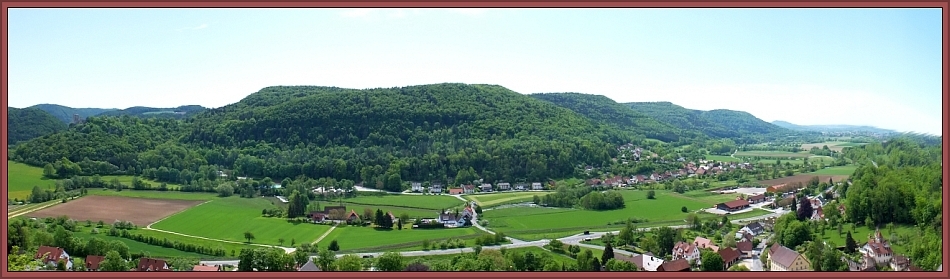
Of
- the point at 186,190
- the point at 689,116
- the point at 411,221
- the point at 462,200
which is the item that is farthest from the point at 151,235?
the point at 689,116

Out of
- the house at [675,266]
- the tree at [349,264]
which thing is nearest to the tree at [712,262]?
the house at [675,266]

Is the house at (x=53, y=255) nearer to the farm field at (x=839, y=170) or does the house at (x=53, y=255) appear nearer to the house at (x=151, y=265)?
the house at (x=151, y=265)

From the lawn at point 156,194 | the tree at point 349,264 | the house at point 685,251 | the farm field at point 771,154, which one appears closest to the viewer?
the tree at point 349,264

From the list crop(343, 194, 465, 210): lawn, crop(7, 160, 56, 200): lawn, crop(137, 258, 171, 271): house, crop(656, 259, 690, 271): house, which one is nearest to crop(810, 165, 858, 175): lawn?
crop(343, 194, 465, 210): lawn

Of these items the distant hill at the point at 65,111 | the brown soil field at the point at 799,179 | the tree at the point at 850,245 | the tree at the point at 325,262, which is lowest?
the tree at the point at 325,262

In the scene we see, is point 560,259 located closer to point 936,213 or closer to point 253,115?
point 936,213

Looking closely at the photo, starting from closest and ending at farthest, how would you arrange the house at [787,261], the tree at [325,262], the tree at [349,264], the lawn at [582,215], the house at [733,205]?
1. the tree at [349,264]
2. the tree at [325,262]
3. the house at [787,261]
4. the lawn at [582,215]
5. the house at [733,205]

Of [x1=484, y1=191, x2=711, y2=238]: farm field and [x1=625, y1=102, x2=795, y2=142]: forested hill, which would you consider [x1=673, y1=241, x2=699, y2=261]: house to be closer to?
[x1=484, y1=191, x2=711, y2=238]: farm field
